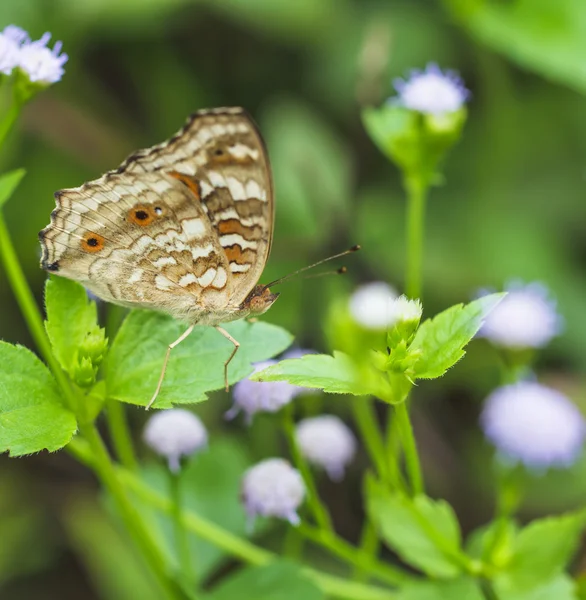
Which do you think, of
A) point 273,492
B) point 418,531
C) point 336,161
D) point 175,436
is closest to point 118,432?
point 175,436

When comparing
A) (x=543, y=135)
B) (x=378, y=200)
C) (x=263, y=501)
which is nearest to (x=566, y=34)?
(x=543, y=135)

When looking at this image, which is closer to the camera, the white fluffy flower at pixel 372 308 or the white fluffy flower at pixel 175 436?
the white fluffy flower at pixel 372 308

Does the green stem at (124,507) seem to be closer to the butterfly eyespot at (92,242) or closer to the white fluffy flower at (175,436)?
Result: the white fluffy flower at (175,436)

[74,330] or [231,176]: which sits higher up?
[231,176]

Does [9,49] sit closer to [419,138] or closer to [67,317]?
[67,317]

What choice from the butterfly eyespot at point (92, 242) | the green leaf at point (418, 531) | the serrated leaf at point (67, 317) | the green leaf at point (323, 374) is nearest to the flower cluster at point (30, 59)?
the butterfly eyespot at point (92, 242)
